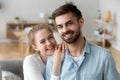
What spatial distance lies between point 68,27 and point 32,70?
1.71 ft

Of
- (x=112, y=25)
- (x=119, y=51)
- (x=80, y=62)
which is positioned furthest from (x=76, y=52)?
(x=112, y=25)

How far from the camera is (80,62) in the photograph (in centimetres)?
140

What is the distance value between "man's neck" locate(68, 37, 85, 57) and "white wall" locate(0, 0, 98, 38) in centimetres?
655

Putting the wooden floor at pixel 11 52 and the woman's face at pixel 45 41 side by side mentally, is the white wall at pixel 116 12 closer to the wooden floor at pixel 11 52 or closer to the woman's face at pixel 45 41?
the wooden floor at pixel 11 52

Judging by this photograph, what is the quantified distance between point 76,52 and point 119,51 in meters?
5.22

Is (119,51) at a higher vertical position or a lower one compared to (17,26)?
lower

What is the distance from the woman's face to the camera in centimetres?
179

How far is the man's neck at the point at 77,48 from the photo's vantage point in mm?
1414

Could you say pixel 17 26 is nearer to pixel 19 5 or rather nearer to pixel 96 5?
pixel 19 5

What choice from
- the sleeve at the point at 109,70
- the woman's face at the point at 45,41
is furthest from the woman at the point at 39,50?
the sleeve at the point at 109,70

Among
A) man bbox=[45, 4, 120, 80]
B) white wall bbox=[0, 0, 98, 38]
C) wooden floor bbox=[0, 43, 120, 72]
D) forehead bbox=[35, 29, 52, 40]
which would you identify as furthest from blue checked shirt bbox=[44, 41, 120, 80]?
white wall bbox=[0, 0, 98, 38]

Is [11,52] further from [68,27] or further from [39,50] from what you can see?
[68,27]

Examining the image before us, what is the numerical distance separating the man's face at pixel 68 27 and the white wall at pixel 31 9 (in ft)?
21.6

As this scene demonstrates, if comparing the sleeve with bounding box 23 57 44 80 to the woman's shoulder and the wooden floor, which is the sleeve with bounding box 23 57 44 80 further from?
the wooden floor
